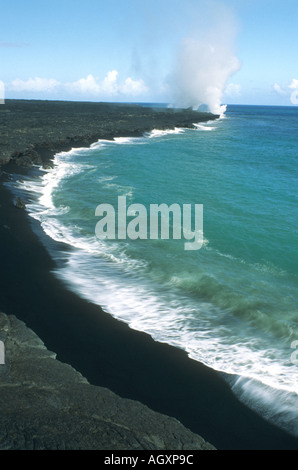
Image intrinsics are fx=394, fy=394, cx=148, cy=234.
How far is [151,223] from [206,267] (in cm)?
582

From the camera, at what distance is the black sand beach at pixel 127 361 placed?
7.53 m

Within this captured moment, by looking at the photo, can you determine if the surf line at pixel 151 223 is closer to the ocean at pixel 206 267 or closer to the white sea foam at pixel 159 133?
the ocean at pixel 206 267

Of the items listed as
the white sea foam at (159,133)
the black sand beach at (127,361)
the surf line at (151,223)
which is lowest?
the black sand beach at (127,361)

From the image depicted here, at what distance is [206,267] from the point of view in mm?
15289

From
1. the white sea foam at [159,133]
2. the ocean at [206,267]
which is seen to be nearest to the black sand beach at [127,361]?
the ocean at [206,267]

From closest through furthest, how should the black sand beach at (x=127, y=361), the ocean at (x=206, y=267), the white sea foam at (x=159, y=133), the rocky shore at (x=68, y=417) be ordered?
the rocky shore at (x=68, y=417) → the black sand beach at (x=127, y=361) → the ocean at (x=206, y=267) → the white sea foam at (x=159, y=133)

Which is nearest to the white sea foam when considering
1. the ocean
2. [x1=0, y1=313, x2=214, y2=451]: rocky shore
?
the ocean

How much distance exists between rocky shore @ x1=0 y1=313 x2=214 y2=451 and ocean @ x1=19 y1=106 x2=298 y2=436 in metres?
2.52

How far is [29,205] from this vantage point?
70.1 ft

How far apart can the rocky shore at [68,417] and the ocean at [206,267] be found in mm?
2518

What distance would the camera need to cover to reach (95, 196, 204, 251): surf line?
1836cm

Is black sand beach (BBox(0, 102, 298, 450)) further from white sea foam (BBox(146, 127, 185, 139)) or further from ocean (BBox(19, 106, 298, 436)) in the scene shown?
white sea foam (BBox(146, 127, 185, 139))

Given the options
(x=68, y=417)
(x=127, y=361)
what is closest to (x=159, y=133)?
(x=127, y=361)

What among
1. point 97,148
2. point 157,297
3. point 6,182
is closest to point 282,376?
point 157,297
